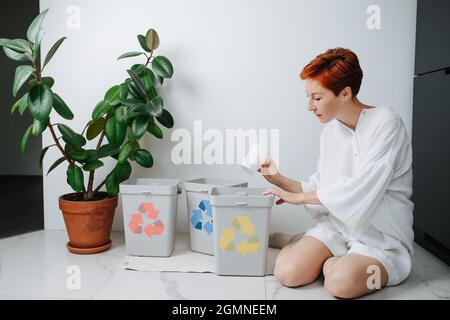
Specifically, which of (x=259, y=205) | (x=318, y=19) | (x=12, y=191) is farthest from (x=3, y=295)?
(x=12, y=191)

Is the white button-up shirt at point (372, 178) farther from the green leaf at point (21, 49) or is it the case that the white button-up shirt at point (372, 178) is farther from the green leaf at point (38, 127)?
the green leaf at point (21, 49)

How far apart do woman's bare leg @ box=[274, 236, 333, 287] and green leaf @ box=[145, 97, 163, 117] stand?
2.64ft

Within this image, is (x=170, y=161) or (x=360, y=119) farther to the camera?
(x=170, y=161)

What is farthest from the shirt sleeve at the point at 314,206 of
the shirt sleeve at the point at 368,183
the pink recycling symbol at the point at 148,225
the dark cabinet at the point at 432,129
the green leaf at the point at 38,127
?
the green leaf at the point at 38,127

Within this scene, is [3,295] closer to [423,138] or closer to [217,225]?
[217,225]

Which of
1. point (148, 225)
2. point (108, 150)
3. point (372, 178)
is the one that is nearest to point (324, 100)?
point (372, 178)

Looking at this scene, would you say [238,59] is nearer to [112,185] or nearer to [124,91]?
[124,91]

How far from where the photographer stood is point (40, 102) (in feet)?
6.21

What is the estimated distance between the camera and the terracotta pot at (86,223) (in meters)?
2.10

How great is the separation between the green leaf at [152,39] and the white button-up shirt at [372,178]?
3.27 ft

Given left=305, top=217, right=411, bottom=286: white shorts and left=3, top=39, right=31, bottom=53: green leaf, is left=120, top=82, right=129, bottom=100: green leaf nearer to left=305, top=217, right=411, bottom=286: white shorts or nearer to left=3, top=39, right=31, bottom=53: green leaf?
left=3, top=39, right=31, bottom=53: green leaf
